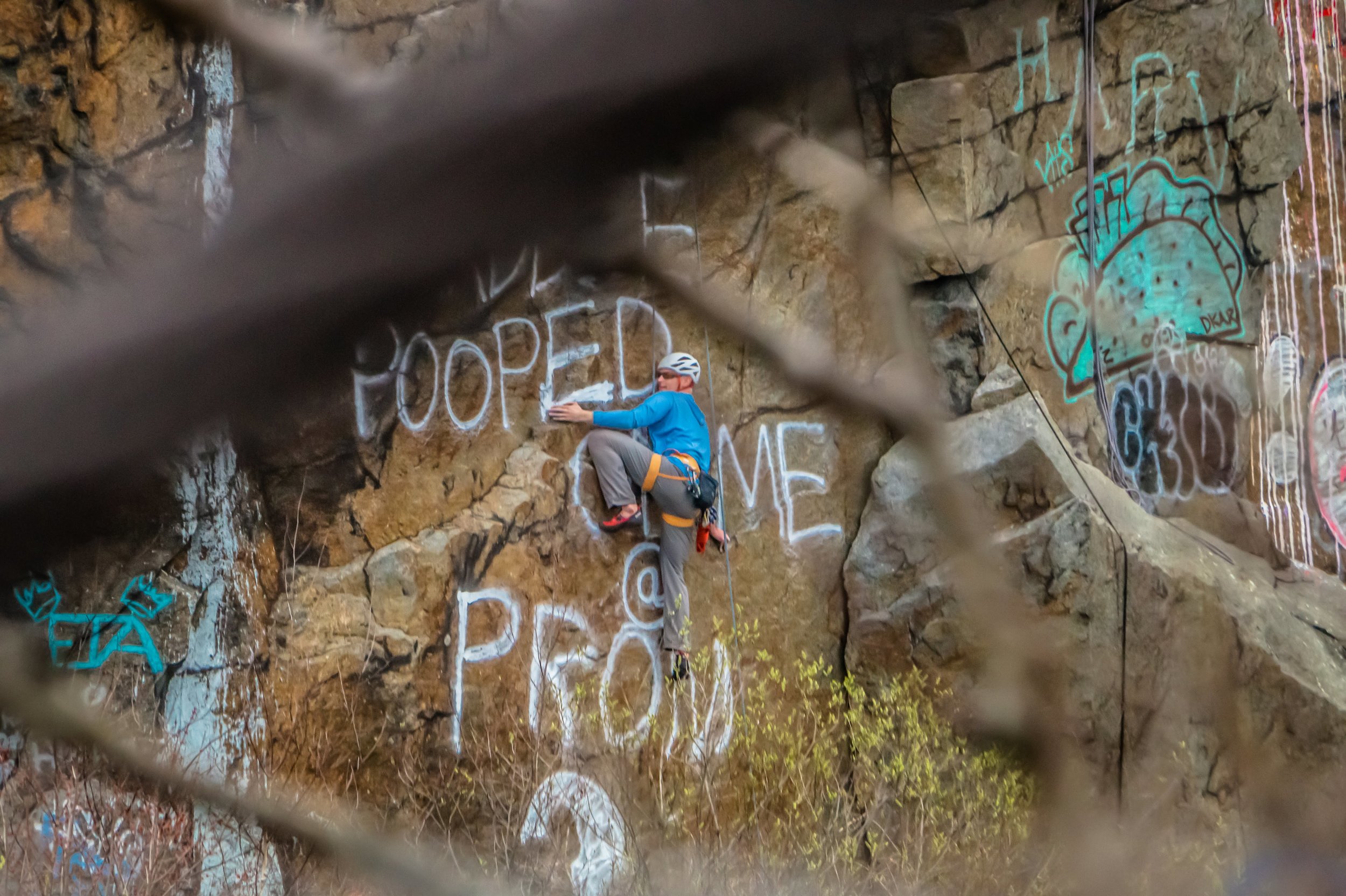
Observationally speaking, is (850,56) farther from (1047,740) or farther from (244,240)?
(1047,740)

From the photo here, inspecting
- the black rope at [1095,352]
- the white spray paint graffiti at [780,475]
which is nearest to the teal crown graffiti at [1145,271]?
the black rope at [1095,352]

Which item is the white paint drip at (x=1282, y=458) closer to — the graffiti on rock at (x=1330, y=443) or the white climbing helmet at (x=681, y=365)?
the graffiti on rock at (x=1330, y=443)

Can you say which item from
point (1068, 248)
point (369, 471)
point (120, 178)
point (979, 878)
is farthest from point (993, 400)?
point (120, 178)

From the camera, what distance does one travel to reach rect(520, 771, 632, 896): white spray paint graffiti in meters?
2.54

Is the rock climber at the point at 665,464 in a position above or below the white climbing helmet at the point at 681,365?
below

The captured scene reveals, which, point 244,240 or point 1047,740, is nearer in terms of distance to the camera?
point 244,240

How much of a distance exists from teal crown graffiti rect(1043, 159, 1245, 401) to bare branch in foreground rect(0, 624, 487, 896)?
473 centimetres

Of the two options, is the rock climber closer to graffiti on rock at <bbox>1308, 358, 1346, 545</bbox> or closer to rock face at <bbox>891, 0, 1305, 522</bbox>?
rock face at <bbox>891, 0, 1305, 522</bbox>

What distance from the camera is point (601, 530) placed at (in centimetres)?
441

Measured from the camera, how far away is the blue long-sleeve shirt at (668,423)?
14.0 feet

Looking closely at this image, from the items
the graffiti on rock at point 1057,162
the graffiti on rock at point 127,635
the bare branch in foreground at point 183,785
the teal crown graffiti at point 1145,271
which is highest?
the graffiti on rock at point 1057,162

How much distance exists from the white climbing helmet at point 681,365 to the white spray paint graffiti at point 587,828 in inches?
67.3

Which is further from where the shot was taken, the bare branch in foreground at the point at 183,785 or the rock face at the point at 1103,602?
the rock face at the point at 1103,602

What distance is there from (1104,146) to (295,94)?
17.0 feet
